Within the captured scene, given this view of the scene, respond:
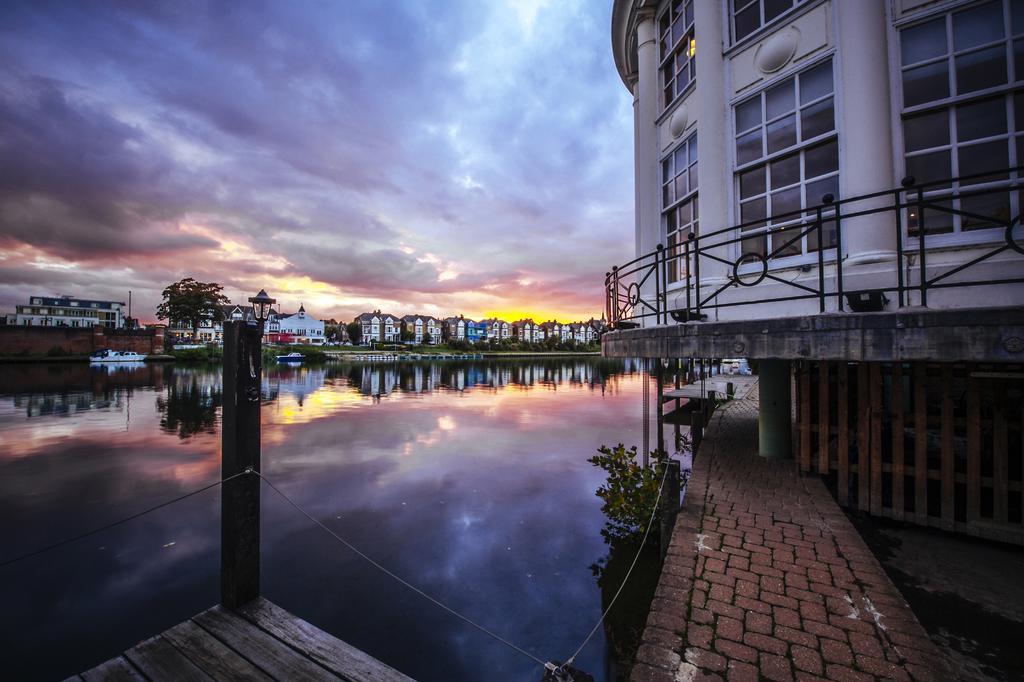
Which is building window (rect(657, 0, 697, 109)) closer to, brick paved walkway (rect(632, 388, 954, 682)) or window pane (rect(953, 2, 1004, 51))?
window pane (rect(953, 2, 1004, 51))

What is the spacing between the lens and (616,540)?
26.1 feet

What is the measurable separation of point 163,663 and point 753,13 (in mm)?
11403

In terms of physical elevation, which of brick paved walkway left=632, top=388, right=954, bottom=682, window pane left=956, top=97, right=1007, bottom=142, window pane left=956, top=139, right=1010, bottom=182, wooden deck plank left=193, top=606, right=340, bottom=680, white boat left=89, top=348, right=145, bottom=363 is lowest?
wooden deck plank left=193, top=606, right=340, bottom=680

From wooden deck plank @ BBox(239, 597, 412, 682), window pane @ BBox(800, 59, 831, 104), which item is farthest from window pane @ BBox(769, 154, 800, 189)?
wooden deck plank @ BBox(239, 597, 412, 682)

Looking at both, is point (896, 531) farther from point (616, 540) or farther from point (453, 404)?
point (453, 404)

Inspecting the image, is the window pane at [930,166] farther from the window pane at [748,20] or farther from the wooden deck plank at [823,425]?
the window pane at [748,20]

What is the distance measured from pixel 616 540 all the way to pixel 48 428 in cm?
2412

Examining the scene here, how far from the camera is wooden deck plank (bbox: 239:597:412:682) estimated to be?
11.1 ft

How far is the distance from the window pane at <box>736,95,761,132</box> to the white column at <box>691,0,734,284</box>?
0.60ft

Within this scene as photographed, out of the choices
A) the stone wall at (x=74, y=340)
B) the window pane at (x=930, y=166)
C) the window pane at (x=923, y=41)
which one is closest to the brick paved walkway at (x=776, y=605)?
the window pane at (x=930, y=166)

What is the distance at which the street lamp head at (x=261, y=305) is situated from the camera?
6.10m

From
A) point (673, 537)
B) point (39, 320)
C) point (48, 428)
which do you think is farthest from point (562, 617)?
point (39, 320)

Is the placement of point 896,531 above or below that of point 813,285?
below

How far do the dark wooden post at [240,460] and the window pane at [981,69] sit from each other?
860 cm
